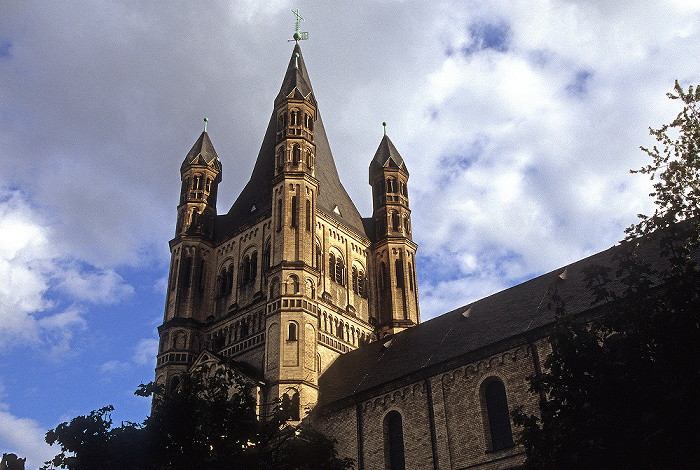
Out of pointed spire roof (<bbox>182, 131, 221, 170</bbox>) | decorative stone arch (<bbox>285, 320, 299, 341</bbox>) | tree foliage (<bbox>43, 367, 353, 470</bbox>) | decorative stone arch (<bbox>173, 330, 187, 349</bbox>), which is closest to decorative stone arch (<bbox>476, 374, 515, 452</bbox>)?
tree foliage (<bbox>43, 367, 353, 470</bbox>)

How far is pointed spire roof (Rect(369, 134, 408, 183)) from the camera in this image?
53.2 meters

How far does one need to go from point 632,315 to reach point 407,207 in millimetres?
35365

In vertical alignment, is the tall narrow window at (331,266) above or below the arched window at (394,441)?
above

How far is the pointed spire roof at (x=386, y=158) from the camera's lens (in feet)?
175

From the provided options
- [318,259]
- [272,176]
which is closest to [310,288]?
[318,259]

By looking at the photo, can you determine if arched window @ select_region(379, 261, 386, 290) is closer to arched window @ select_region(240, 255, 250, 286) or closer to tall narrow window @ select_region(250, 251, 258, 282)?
tall narrow window @ select_region(250, 251, 258, 282)

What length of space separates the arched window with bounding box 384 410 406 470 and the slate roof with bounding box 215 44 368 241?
1814cm

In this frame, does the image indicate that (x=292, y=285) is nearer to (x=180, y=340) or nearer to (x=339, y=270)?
(x=339, y=270)

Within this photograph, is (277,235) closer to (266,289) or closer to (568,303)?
(266,289)

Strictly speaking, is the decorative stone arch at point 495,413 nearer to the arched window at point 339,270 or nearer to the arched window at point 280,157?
the arched window at point 339,270

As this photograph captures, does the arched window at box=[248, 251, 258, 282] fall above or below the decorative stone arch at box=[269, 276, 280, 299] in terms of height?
above

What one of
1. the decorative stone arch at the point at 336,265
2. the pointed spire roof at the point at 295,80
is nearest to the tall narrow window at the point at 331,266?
the decorative stone arch at the point at 336,265

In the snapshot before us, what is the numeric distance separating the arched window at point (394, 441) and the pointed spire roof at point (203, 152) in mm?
27510

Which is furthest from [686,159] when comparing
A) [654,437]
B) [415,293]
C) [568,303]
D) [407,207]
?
→ [407,207]
